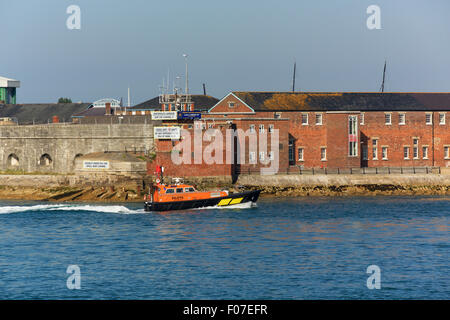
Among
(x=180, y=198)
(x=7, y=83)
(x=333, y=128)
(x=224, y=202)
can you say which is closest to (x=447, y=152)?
(x=333, y=128)

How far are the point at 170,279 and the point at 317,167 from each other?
47.6 m

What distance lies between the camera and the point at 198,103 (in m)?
95.6

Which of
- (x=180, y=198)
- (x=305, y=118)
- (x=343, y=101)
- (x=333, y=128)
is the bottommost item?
(x=180, y=198)

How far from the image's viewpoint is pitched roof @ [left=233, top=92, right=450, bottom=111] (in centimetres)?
8012

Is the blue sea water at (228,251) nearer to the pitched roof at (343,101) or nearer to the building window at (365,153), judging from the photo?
the building window at (365,153)

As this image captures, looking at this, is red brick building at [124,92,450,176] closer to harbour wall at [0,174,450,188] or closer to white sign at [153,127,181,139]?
white sign at [153,127,181,139]

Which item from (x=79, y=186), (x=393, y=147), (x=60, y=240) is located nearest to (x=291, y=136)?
(x=393, y=147)

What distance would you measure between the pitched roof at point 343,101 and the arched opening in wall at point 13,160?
25.5m

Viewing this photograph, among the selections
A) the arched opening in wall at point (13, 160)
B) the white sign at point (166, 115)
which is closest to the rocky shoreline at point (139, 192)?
the arched opening in wall at point (13, 160)

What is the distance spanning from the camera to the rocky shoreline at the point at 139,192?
6562 cm

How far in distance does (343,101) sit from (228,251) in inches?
1806

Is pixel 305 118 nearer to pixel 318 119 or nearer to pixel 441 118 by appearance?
pixel 318 119

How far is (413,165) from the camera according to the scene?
82.8m

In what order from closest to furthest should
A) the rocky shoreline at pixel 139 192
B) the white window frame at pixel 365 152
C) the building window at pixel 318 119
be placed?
the rocky shoreline at pixel 139 192
the building window at pixel 318 119
the white window frame at pixel 365 152
